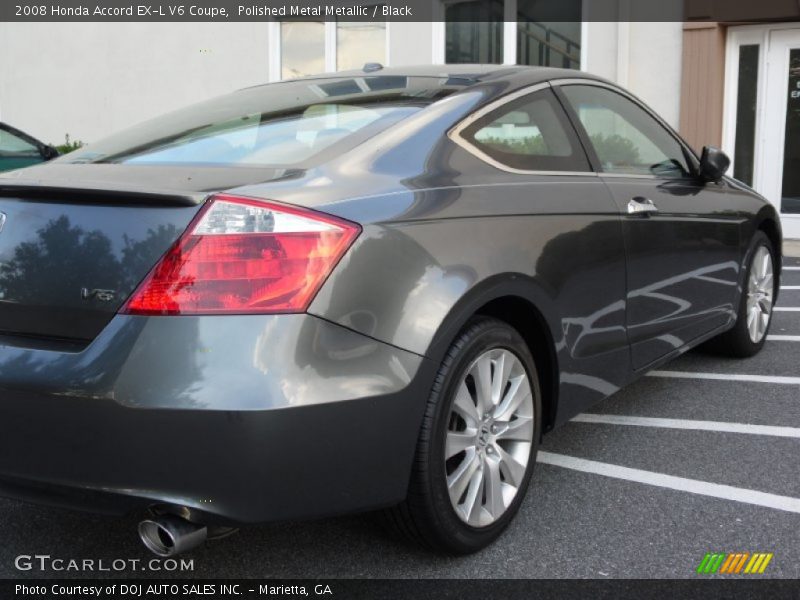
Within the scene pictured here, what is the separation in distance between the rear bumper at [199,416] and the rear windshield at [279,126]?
60cm

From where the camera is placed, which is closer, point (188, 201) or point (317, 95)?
point (188, 201)

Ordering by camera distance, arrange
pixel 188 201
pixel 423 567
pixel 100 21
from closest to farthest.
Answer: pixel 188 201 < pixel 423 567 < pixel 100 21

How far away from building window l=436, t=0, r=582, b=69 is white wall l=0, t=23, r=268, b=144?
269 centimetres

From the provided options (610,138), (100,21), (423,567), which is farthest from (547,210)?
(100,21)

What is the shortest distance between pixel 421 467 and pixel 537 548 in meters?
0.59

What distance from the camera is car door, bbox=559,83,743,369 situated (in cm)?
351

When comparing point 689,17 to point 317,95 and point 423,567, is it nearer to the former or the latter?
point 317,95

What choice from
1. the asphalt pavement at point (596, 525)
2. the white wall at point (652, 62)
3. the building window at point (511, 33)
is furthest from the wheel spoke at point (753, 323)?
the building window at point (511, 33)

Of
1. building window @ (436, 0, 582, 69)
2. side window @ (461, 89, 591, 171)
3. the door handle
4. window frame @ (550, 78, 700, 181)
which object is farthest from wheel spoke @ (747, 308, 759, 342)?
building window @ (436, 0, 582, 69)

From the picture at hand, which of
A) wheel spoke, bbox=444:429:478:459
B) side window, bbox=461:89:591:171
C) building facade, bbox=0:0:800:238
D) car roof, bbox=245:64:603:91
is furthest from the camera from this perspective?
building facade, bbox=0:0:800:238

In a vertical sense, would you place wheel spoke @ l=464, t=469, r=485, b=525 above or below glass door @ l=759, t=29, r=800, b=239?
below

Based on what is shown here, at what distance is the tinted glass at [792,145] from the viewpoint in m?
9.92

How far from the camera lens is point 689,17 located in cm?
989

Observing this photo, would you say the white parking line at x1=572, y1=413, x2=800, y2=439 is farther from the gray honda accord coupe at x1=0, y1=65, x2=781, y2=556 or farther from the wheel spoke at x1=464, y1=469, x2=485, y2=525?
the wheel spoke at x1=464, y1=469, x2=485, y2=525
